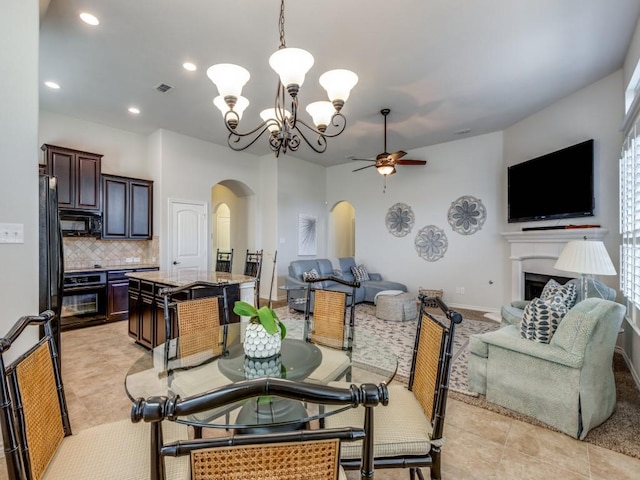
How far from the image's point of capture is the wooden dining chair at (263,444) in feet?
2.07

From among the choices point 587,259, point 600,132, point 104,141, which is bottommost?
point 587,259

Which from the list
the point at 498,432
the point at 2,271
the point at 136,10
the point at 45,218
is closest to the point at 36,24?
the point at 136,10

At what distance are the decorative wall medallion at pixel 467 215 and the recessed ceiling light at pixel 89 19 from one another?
5.82m

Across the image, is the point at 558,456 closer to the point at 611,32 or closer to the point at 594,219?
the point at 594,219

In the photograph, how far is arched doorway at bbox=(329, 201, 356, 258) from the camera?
829 cm

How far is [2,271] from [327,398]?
2.38 meters

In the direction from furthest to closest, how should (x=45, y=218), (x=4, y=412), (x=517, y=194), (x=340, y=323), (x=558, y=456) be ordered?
(x=517, y=194) < (x=340, y=323) < (x=45, y=218) < (x=558, y=456) < (x=4, y=412)

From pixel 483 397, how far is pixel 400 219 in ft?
15.2

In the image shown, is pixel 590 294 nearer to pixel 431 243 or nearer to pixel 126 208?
pixel 431 243

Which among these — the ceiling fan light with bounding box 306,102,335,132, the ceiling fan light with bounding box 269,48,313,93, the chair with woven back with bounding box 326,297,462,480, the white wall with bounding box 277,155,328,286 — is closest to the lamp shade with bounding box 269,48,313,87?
the ceiling fan light with bounding box 269,48,313,93

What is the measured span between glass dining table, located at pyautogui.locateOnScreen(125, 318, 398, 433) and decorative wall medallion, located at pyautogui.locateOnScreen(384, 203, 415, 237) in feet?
16.1

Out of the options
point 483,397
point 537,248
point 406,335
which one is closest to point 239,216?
point 406,335

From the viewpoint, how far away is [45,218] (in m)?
2.25

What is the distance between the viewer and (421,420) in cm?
142
